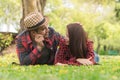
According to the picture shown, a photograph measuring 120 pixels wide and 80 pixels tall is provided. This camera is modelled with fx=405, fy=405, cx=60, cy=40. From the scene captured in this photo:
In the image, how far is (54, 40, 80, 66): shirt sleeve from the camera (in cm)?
773

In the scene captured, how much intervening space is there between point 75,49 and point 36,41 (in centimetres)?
75

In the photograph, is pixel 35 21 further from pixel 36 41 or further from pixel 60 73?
pixel 60 73

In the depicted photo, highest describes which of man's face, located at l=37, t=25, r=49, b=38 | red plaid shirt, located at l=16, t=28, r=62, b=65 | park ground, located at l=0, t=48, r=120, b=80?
man's face, located at l=37, t=25, r=49, b=38

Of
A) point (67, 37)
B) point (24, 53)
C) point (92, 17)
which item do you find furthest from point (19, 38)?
point (92, 17)

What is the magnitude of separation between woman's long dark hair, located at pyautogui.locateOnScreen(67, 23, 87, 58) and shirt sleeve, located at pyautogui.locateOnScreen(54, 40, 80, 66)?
127 millimetres

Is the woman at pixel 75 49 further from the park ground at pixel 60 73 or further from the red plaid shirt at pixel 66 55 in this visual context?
the park ground at pixel 60 73

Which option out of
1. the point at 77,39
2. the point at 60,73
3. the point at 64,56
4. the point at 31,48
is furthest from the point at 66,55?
the point at 60,73

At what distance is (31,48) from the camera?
7.78 m

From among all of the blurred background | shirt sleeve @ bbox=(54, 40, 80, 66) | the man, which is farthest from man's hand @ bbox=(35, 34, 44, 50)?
the blurred background

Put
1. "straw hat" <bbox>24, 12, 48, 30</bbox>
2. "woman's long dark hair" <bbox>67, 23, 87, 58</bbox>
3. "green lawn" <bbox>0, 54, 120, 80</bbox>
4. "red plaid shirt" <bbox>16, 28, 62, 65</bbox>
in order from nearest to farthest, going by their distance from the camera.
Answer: "green lawn" <bbox>0, 54, 120, 80</bbox> < "straw hat" <bbox>24, 12, 48, 30</bbox> < "woman's long dark hair" <bbox>67, 23, 87, 58</bbox> < "red plaid shirt" <bbox>16, 28, 62, 65</bbox>

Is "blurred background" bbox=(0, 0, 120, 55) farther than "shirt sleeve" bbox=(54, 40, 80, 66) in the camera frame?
Yes

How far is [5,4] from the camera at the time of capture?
50.5 meters

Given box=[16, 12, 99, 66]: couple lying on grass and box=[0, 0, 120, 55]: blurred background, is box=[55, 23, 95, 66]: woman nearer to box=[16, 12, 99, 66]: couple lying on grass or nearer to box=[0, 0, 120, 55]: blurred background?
box=[16, 12, 99, 66]: couple lying on grass

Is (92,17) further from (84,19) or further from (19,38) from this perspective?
(19,38)
